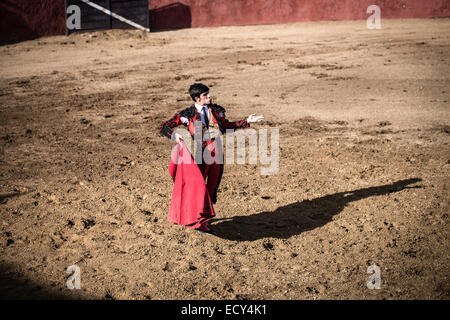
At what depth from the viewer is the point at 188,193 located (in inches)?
174

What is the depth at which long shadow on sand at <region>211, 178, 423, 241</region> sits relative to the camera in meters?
4.89

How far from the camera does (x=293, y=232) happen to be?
4910 mm

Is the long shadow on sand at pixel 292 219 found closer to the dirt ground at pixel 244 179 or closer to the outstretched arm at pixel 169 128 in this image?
the dirt ground at pixel 244 179

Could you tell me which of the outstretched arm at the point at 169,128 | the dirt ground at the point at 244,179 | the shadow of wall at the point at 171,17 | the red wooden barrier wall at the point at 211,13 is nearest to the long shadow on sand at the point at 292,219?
the dirt ground at the point at 244,179

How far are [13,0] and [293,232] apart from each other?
15.6 m

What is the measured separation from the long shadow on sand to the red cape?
52cm

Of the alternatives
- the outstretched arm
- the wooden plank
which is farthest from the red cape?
the wooden plank

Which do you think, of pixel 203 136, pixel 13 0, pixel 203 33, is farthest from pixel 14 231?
pixel 13 0

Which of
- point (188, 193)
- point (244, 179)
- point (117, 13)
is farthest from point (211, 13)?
point (188, 193)

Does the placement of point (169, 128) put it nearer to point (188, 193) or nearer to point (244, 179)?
point (188, 193)

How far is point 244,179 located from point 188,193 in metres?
2.06

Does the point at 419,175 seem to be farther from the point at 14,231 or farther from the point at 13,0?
the point at 13,0

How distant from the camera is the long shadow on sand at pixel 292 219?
4.89 meters
